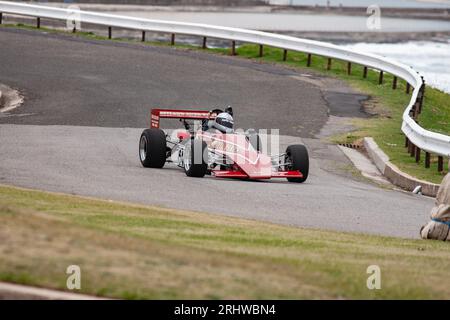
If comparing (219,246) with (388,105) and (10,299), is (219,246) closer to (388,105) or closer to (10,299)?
(10,299)

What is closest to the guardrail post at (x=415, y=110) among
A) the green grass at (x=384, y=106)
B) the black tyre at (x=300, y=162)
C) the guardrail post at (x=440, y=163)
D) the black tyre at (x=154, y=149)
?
the green grass at (x=384, y=106)

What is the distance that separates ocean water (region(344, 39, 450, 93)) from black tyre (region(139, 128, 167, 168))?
979 inches

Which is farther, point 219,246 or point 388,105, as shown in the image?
point 388,105

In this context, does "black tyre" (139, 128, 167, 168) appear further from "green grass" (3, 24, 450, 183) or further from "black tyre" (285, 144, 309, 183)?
"green grass" (3, 24, 450, 183)

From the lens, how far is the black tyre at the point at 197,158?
1828cm

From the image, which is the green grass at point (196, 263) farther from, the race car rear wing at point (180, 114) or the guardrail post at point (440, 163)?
the guardrail post at point (440, 163)

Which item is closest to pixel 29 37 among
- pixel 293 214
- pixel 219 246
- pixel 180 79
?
pixel 180 79

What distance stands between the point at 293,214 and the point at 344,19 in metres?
53.7

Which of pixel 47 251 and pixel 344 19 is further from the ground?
pixel 47 251

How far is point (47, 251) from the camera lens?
8938 mm

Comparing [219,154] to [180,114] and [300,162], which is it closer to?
[300,162]

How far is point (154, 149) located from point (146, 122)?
6089 millimetres

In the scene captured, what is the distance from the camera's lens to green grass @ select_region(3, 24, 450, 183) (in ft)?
73.0

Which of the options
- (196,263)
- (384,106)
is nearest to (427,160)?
(384,106)
